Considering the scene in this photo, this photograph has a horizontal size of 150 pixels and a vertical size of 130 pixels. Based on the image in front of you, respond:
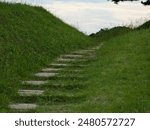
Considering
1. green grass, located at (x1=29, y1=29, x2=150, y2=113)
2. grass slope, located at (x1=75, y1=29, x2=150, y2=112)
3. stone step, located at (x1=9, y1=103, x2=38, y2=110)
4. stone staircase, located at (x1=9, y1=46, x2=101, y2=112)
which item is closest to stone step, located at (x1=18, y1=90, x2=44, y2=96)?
stone staircase, located at (x1=9, y1=46, x2=101, y2=112)

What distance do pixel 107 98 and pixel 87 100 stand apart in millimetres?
402

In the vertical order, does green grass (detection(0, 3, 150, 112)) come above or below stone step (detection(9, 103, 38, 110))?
above

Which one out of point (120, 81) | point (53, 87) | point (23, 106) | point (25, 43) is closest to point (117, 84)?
point (120, 81)

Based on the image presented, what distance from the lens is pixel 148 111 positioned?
934cm

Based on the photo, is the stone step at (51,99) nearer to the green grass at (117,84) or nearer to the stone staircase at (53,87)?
the stone staircase at (53,87)

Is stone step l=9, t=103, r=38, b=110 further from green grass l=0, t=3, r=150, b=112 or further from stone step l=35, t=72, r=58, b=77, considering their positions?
stone step l=35, t=72, r=58, b=77

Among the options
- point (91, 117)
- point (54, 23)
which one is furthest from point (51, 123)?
point (54, 23)

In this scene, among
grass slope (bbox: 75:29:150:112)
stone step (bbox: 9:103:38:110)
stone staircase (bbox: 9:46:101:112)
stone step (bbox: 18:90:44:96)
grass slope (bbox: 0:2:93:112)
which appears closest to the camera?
grass slope (bbox: 75:29:150:112)

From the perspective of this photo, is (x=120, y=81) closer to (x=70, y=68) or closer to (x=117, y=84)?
(x=117, y=84)

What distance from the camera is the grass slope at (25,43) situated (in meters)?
12.6

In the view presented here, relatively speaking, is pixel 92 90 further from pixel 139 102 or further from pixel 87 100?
pixel 139 102

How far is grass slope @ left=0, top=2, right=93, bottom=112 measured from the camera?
1256 cm

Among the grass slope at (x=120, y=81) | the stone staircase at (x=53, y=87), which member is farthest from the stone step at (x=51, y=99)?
the grass slope at (x=120, y=81)

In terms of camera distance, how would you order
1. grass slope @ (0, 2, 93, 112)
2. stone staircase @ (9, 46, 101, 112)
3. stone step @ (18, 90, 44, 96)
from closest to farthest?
stone staircase @ (9, 46, 101, 112)
stone step @ (18, 90, 44, 96)
grass slope @ (0, 2, 93, 112)
